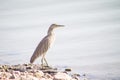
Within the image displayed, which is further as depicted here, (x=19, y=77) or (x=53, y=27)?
(x=53, y=27)

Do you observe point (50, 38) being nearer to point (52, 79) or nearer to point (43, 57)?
point (43, 57)

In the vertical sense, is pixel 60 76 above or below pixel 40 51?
below

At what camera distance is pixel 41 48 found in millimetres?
17250

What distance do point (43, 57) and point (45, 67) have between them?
1.77 m

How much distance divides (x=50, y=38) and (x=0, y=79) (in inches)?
277

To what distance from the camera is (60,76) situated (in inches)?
505

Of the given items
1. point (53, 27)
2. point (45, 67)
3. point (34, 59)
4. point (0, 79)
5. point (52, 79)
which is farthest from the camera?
point (53, 27)

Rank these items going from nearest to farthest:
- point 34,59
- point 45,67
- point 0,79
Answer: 1. point 0,79
2. point 45,67
3. point 34,59

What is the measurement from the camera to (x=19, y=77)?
11.5 metres

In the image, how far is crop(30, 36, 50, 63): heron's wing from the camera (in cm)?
1703

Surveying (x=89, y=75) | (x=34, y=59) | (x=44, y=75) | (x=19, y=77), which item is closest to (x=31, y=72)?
(x=44, y=75)

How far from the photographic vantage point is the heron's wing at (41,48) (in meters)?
17.0

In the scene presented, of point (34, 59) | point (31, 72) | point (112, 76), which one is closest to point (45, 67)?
point (34, 59)

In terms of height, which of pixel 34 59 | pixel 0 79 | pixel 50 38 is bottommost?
pixel 0 79
